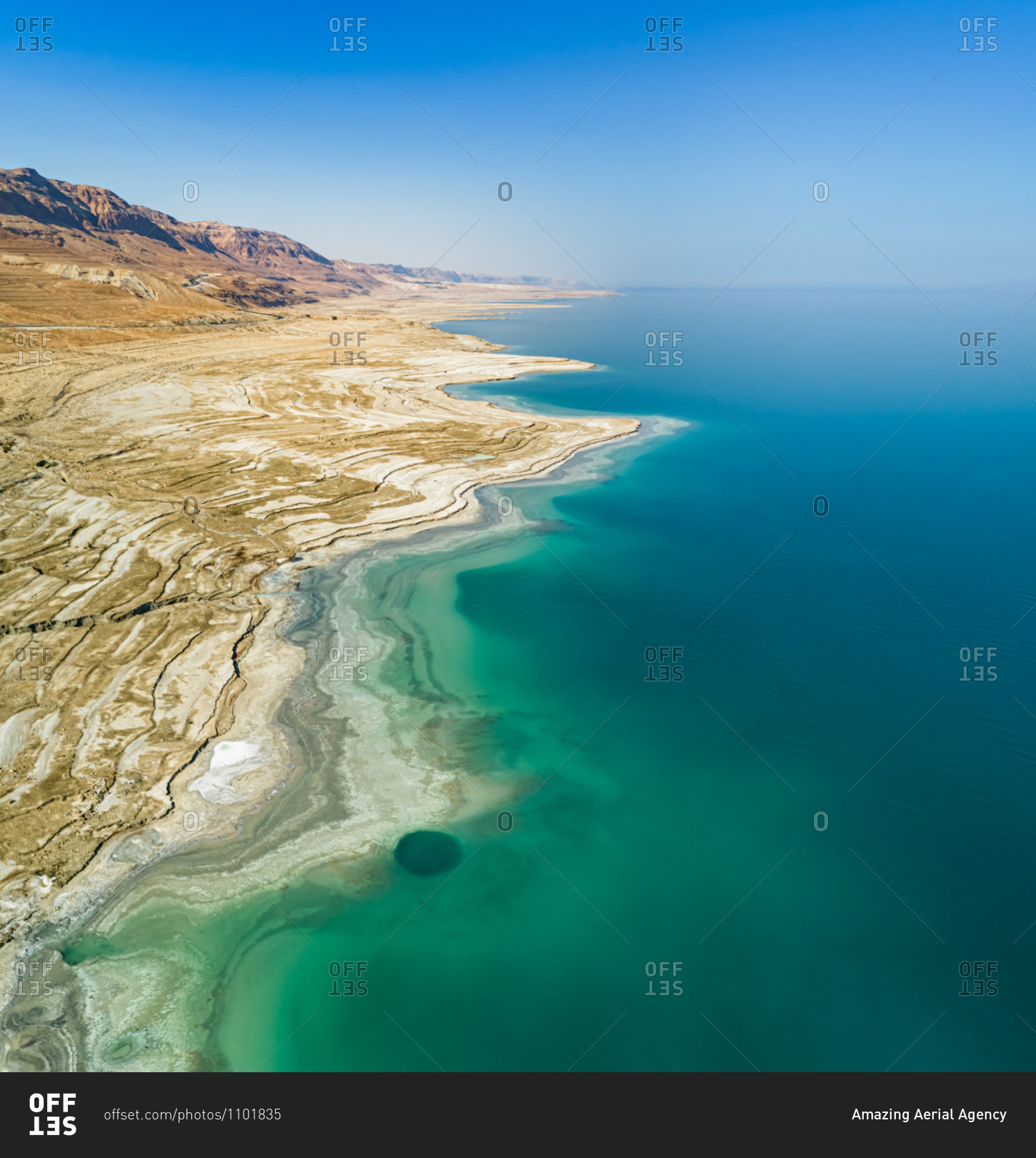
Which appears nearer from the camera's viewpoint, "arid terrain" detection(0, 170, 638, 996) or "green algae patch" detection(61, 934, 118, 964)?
"green algae patch" detection(61, 934, 118, 964)

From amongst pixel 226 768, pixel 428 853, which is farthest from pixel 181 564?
pixel 428 853

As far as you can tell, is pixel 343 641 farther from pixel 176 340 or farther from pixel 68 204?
pixel 68 204

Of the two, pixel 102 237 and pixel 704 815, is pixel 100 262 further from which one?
pixel 704 815

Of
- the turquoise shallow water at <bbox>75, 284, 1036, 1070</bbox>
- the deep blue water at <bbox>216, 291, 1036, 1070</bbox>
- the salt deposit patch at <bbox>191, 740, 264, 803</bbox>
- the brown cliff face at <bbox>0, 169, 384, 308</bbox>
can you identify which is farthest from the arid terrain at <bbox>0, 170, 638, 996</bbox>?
the brown cliff face at <bbox>0, 169, 384, 308</bbox>

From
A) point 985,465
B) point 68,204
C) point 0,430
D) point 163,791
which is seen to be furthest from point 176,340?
point 68,204

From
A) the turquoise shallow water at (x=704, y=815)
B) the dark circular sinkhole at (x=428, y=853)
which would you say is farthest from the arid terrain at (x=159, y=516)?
the turquoise shallow water at (x=704, y=815)

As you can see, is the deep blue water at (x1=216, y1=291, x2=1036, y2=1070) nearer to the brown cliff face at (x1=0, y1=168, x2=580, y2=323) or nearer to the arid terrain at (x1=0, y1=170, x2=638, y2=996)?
the arid terrain at (x1=0, y1=170, x2=638, y2=996)
